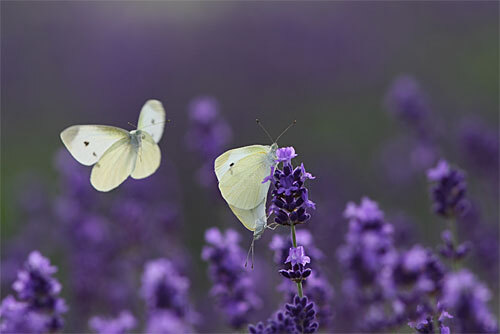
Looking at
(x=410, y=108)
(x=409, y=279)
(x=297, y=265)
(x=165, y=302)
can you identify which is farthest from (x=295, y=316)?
(x=410, y=108)

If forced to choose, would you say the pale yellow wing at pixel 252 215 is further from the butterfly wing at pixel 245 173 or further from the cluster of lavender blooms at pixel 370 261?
the cluster of lavender blooms at pixel 370 261

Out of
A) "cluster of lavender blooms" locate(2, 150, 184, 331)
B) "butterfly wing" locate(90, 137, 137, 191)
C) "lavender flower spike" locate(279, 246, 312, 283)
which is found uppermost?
"cluster of lavender blooms" locate(2, 150, 184, 331)

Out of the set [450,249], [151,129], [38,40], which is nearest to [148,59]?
[38,40]

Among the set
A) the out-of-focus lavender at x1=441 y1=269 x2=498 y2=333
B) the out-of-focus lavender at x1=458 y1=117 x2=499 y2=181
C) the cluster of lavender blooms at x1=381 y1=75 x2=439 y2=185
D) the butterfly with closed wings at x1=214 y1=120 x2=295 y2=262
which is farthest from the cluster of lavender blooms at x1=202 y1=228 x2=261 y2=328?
the cluster of lavender blooms at x1=381 y1=75 x2=439 y2=185

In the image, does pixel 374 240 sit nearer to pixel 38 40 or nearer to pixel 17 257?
pixel 17 257

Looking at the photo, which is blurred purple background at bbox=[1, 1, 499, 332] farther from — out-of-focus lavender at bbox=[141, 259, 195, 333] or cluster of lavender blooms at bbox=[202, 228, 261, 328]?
cluster of lavender blooms at bbox=[202, 228, 261, 328]
